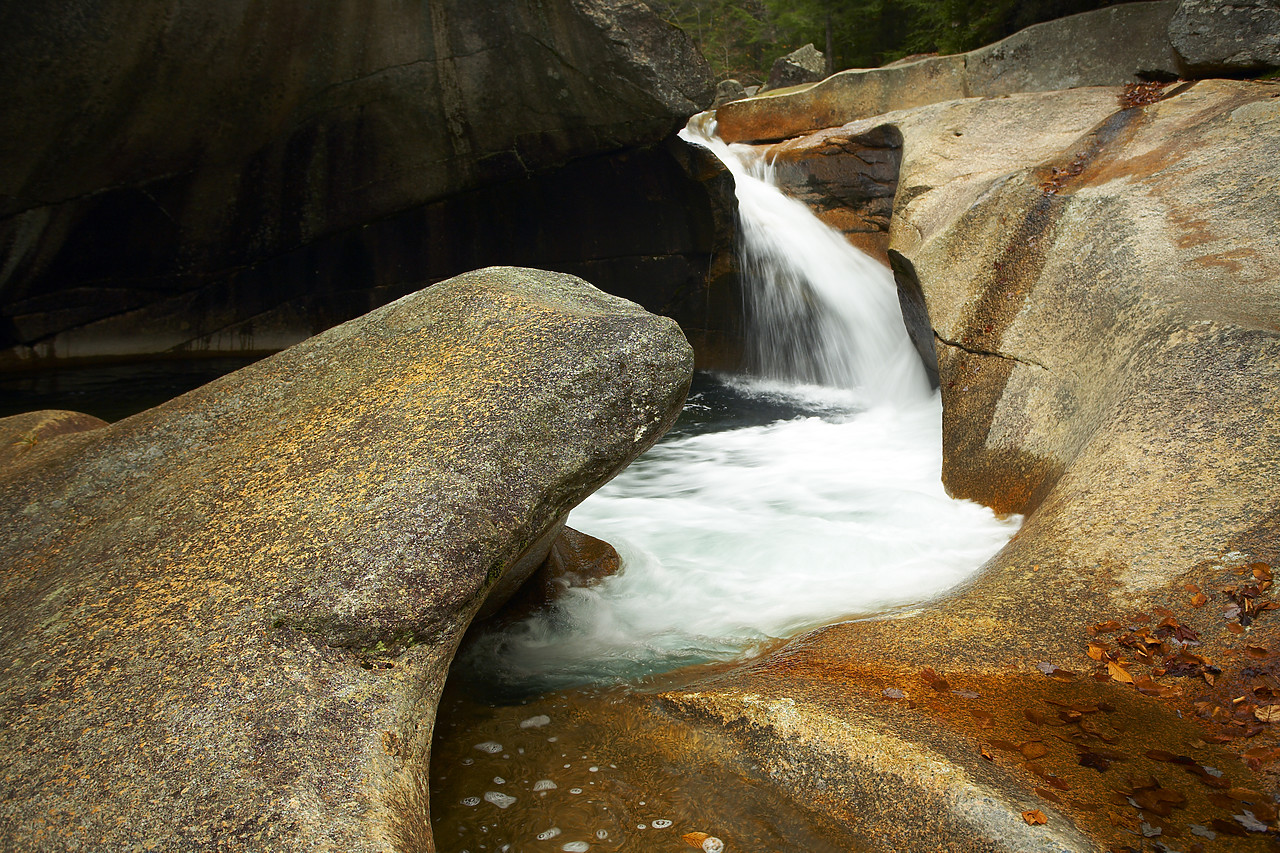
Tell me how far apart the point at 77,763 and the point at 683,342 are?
2.14 meters

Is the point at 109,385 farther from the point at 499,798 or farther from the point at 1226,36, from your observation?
the point at 1226,36

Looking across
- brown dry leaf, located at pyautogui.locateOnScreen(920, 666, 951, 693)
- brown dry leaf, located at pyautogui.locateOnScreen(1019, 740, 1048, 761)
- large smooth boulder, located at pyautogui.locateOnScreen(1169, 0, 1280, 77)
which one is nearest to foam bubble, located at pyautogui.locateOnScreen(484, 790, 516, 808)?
brown dry leaf, located at pyautogui.locateOnScreen(920, 666, 951, 693)

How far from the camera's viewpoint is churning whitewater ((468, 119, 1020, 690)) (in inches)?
148

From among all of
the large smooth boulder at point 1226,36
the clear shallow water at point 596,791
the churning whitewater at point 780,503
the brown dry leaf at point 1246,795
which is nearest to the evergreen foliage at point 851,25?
the large smooth boulder at point 1226,36

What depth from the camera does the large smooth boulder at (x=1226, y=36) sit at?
746 cm

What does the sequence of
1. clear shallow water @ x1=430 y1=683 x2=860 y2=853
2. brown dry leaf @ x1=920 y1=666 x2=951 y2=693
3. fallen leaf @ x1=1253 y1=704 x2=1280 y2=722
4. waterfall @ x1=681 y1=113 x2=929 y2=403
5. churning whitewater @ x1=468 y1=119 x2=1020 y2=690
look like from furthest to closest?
waterfall @ x1=681 y1=113 x2=929 y2=403 < churning whitewater @ x1=468 y1=119 x2=1020 y2=690 < brown dry leaf @ x1=920 y1=666 x2=951 y2=693 < fallen leaf @ x1=1253 y1=704 x2=1280 y2=722 < clear shallow water @ x1=430 y1=683 x2=860 y2=853

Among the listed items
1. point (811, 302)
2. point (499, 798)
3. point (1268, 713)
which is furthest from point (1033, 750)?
point (811, 302)

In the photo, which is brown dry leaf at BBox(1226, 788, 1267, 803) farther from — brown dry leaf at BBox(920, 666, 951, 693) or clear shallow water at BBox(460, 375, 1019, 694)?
clear shallow water at BBox(460, 375, 1019, 694)

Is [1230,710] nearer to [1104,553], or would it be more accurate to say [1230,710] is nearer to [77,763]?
[1104,553]

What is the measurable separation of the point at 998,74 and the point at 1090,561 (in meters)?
8.57

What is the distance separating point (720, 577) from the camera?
4.48 meters

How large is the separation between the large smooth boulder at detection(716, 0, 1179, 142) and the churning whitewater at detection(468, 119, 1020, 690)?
4.51 ft

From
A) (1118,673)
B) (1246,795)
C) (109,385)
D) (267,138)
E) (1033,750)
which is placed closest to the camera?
(1246,795)

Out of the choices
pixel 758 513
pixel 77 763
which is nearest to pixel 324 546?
pixel 77 763
